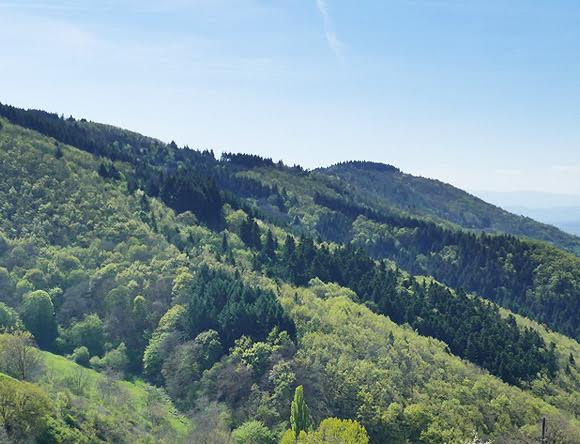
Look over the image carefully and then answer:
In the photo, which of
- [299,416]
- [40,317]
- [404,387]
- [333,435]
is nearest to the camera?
[333,435]

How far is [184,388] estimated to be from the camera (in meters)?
84.4

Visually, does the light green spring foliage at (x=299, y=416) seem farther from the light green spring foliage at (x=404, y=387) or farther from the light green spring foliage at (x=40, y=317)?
the light green spring foliage at (x=40, y=317)

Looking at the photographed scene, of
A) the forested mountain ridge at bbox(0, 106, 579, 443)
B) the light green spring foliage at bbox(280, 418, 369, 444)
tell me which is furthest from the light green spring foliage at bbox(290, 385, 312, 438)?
the forested mountain ridge at bbox(0, 106, 579, 443)

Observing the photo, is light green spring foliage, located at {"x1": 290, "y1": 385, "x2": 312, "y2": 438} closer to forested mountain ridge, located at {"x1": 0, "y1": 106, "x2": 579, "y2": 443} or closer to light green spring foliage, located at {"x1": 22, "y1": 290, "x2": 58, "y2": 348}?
forested mountain ridge, located at {"x1": 0, "y1": 106, "x2": 579, "y2": 443}

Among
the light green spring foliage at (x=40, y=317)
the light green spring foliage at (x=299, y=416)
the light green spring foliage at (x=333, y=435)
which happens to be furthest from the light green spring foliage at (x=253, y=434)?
the light green spring foliage at (x=40, y=317)

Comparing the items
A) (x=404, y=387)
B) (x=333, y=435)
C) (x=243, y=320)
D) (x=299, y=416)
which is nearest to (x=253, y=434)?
(x=299, y=416)

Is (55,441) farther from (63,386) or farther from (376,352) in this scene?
Answer: (376,352)

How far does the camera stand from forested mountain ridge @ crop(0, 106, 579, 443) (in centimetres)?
7881

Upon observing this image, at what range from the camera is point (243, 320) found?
299 ft

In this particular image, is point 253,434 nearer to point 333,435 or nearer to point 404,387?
point 333,435

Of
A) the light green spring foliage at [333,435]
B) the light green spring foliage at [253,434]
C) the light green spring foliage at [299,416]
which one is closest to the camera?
the light green spring foliage at [333,435]

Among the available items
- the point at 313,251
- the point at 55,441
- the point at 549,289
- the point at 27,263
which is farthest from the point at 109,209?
the point at 549,289

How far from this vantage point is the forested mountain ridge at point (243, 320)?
78812 millimetres

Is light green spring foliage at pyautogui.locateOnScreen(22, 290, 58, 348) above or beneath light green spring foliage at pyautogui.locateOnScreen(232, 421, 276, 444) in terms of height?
above
